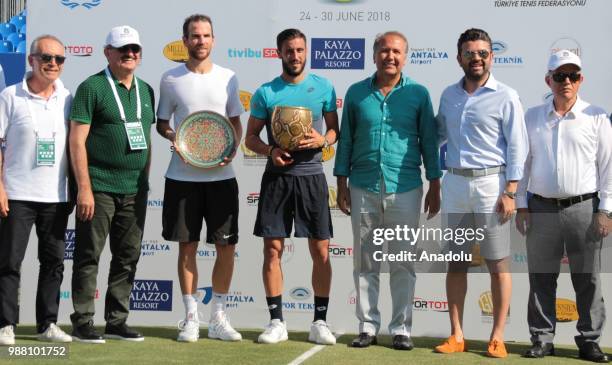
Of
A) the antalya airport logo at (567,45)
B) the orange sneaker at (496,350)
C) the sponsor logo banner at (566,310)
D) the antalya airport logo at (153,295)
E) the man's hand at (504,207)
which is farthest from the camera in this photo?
the antalya airport logo at (153,295)

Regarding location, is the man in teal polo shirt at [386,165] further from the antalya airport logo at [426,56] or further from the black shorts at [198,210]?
the antalya airport logo at [426,56]

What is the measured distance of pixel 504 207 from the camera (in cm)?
511

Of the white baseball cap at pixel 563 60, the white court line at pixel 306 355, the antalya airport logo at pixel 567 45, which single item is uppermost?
the antalya airport logo at pixel 567 45

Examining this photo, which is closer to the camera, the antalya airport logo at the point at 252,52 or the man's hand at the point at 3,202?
the man's hand at the point at 3,202

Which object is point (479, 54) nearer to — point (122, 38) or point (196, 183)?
point (196, 183)

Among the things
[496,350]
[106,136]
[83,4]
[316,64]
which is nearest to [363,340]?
[496,350]

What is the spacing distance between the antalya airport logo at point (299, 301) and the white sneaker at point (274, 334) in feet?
3.21

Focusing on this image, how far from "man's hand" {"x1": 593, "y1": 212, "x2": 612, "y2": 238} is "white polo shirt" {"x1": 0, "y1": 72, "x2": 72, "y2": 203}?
3.30 meters

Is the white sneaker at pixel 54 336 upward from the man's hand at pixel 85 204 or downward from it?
downward

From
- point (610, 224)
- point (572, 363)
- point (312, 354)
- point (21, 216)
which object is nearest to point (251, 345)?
point (312, 354)

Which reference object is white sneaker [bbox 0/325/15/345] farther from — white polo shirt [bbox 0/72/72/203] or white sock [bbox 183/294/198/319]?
white sock [bbox 183/294/198/319]

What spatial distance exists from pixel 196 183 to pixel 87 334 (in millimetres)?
1161

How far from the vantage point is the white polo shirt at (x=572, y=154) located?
206 inches

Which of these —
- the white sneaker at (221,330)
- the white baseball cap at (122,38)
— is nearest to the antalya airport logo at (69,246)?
the white sneaker at (221,330)
